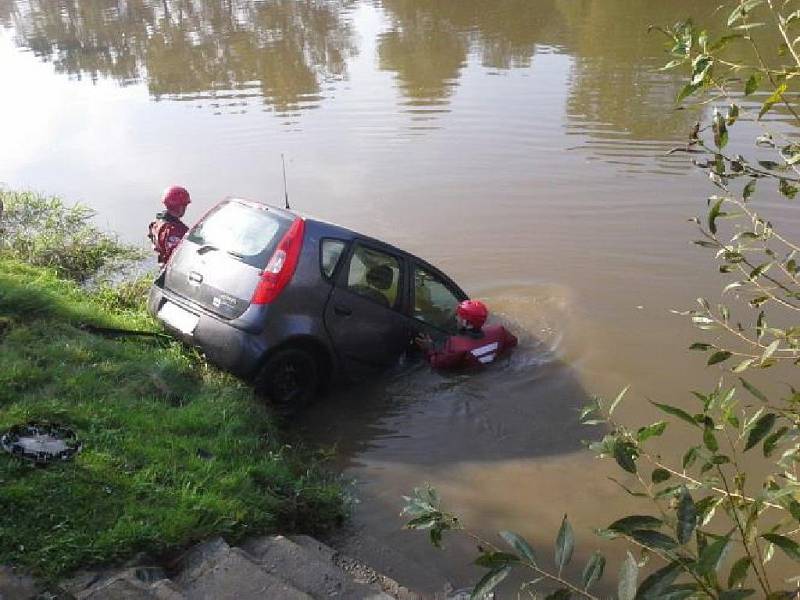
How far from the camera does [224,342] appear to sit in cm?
570

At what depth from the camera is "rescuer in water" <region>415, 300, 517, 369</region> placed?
6782mm

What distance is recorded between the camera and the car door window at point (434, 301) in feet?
22.5

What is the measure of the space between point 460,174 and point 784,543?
11085 mm

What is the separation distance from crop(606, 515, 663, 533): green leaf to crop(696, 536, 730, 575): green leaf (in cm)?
15

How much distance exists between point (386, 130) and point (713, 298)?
795 centimetres

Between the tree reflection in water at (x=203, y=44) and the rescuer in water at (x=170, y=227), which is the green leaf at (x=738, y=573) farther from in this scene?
the tree reflection in water at (x=203, y=44)

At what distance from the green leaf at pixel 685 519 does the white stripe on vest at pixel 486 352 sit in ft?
17.0

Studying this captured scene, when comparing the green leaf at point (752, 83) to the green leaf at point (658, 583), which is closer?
the green leaf at point (658, 583)

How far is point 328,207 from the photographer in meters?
11.5

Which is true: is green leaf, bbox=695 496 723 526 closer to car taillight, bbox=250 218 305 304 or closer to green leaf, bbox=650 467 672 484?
green leaf, bbox=650 467 672 484

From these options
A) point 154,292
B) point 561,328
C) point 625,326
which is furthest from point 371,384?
point 625,326

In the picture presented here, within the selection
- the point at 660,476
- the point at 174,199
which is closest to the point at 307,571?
the point at 660,476

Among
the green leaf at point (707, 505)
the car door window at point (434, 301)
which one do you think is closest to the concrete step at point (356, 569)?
the green leaf at point (707, 505)

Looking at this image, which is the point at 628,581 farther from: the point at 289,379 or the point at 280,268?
the point at 289,379
